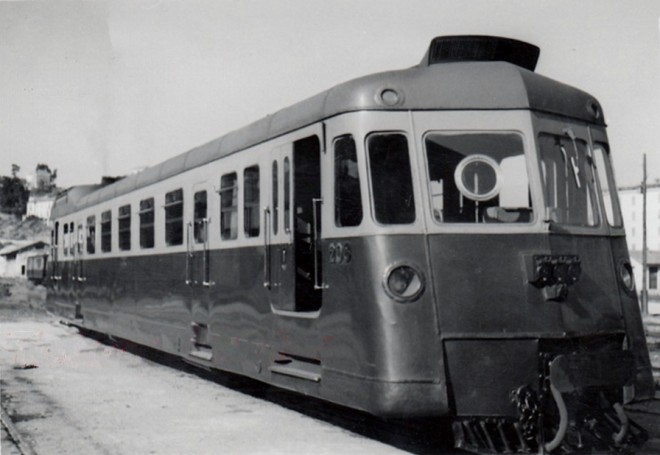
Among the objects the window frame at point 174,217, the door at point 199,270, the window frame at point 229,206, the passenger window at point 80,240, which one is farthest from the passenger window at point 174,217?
the passenger window at point 80,240

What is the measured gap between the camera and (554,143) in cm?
736

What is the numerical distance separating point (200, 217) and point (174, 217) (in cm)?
120

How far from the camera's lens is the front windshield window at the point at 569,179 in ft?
23.7

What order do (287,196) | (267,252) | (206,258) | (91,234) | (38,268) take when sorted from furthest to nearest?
1. (38,268)
2. (91,234)
3. (206,258)
4. (267,252)
5. (287,196)

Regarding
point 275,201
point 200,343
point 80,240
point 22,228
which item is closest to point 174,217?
point 200,343

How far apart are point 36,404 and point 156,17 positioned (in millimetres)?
4295

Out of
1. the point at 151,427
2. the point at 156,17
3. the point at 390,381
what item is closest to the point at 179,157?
the point at 156,17

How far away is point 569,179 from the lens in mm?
7406

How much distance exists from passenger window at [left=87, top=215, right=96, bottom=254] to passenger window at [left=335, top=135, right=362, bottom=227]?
411 inches

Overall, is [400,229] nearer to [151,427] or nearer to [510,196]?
[510,196]

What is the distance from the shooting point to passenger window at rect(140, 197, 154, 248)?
13.2m

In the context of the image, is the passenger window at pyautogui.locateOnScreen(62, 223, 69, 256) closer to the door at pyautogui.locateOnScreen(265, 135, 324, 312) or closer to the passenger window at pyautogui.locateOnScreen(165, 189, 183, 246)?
the passenger window at pyautogui.locateOnScreen(165, 189, 183, 246)

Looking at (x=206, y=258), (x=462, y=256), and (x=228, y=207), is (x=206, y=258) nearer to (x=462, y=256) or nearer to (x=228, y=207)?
(x=228, y=207)

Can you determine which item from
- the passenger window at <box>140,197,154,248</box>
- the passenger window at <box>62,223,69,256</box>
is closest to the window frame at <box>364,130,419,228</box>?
the passenger window at <box>140,197,154,248</box>
